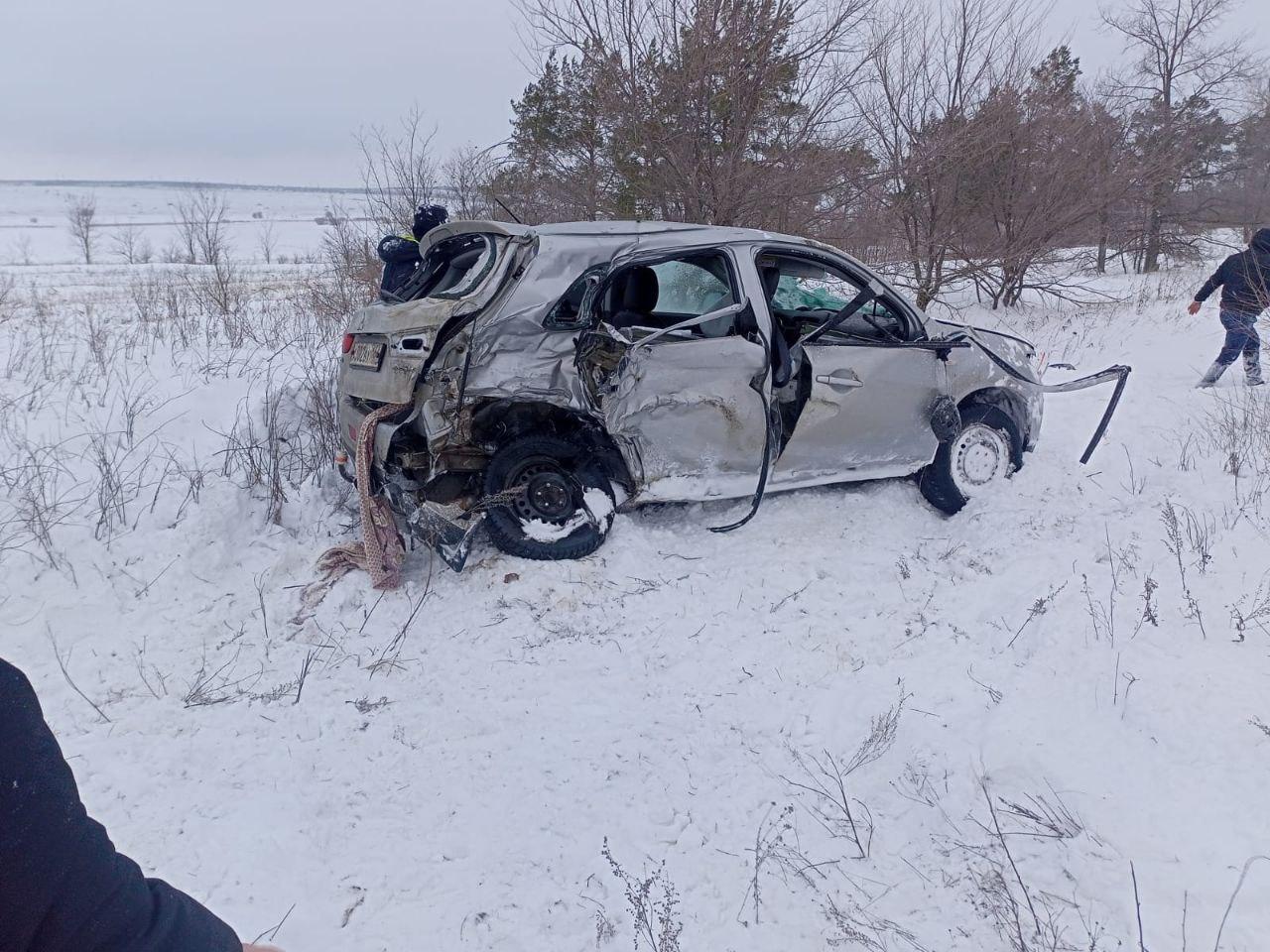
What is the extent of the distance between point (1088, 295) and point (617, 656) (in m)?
14.8

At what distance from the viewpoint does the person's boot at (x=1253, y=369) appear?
8102 mm

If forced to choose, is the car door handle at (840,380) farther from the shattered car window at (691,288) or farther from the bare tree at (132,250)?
the bare tree at (132,250)

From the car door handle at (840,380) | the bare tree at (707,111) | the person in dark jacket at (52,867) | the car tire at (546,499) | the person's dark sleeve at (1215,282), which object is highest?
the bare tree at (707,111)

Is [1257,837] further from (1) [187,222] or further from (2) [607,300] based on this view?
(1) [187,222]

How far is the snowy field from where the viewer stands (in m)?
2.42

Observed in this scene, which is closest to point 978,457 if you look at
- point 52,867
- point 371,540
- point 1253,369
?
point 371,540

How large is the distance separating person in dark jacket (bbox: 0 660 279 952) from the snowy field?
5.43 ft

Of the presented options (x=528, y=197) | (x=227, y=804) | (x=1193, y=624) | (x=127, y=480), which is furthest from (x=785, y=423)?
(x=528, y=197)

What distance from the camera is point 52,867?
81 cm

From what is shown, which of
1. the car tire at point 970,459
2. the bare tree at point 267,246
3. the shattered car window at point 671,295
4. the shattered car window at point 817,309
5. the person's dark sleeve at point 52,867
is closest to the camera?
the person's dark sleeve at point 52,867

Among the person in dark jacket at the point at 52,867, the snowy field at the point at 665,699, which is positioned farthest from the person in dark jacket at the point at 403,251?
the person in dark jacket at the point at 52,867

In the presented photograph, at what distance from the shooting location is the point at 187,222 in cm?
2805

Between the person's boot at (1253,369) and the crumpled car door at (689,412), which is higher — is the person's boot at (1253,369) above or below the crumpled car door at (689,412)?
above

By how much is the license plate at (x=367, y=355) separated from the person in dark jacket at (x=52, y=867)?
3686 mm
